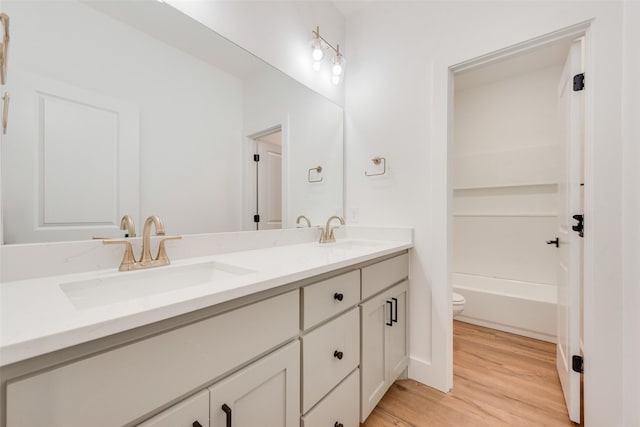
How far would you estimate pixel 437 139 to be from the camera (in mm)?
1631

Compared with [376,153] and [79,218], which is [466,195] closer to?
[376,153]

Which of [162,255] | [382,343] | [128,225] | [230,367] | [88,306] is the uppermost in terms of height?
[128,225]

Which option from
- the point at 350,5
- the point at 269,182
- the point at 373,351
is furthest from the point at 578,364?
the point at 350,5

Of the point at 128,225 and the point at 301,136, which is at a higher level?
the point at 301,136

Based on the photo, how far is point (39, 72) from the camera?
0.85m

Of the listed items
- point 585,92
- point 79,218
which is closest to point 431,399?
point 585,92

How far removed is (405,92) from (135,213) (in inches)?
65.0

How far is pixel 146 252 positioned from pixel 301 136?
1.18 metres

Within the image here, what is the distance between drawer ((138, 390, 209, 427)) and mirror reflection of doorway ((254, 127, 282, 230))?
3.05 feet

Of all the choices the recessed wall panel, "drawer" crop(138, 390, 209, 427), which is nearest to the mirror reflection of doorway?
the recessed wall panel

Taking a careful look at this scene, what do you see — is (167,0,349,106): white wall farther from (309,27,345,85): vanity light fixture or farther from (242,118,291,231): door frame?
(242,118,291,231): door frame

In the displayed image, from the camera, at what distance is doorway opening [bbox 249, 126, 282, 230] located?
1512mm

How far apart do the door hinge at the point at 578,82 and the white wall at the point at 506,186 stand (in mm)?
1368

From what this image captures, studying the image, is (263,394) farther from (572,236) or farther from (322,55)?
(322,55)
